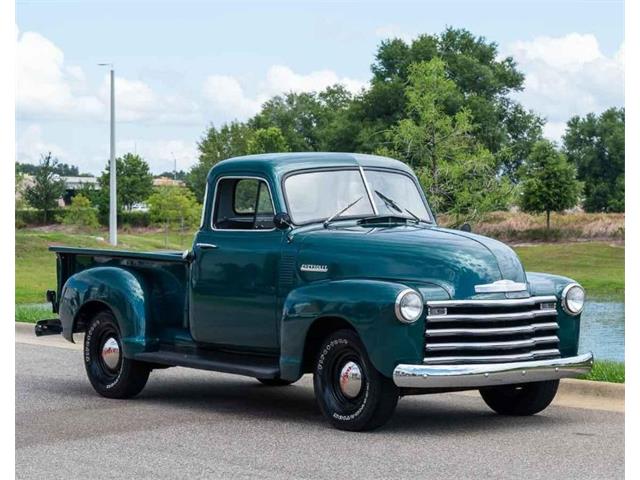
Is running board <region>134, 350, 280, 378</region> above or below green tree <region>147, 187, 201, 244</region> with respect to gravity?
below

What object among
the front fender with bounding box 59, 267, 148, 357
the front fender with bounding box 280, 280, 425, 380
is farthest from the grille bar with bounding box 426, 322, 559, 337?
the front fender with bounding box 59, 267, 148, 357

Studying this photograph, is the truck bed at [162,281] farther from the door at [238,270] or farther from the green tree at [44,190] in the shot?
the green tree at [44,190]

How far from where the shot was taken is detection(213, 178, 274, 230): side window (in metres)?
11.7

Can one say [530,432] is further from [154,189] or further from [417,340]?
[154,189]

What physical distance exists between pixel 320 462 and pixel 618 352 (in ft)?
36.8

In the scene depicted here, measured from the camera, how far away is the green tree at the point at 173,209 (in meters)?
78.3

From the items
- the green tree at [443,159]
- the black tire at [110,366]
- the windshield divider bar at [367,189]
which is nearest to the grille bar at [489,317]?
the windshield divider bar at [367,189]

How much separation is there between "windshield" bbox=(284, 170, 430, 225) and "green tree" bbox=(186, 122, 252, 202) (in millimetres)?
81830

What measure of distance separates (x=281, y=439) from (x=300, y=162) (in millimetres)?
2711

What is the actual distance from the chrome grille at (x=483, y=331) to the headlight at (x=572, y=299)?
1.44 feet

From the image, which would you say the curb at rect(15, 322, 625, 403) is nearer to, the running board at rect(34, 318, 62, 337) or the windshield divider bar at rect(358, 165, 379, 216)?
the windshield divider bar at rect(358, 165, 379, 216)

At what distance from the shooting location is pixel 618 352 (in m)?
19.3

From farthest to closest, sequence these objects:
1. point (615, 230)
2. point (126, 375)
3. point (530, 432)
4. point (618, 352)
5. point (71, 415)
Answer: point (615, 230)
point (618, 352)
point (126, 375)
point (71, 415)
point (530, 432)

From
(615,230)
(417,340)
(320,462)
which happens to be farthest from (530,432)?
(615,230)
